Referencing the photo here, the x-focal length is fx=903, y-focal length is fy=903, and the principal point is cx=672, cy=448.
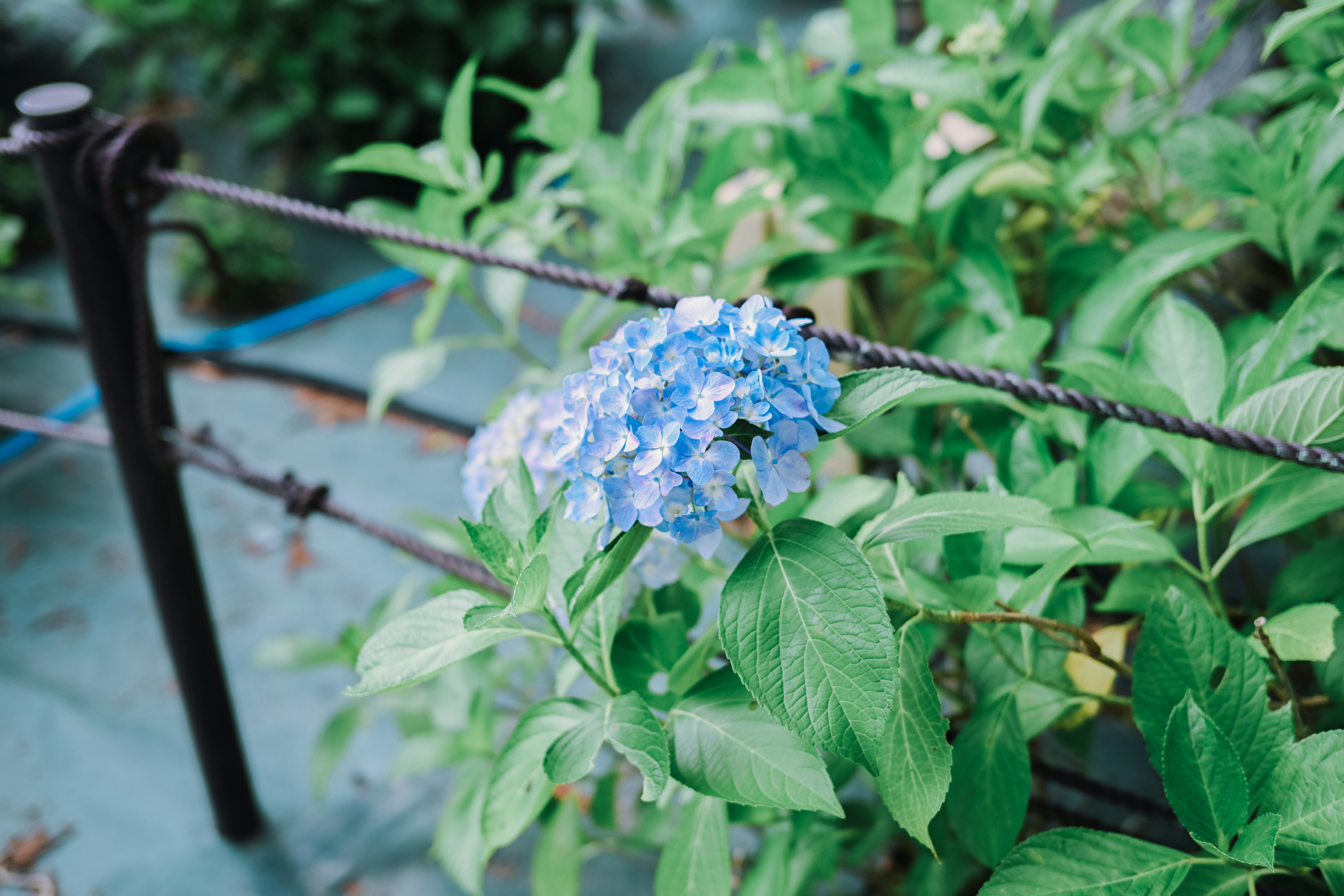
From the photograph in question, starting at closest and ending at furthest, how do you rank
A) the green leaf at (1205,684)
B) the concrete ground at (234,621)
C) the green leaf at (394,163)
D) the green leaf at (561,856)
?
the green leaf at (1205,684)
the green leaf at (394,163)
the green leaf at (561,856)
the concrete ground at (234,621)

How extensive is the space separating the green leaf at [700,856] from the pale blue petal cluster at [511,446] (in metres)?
0.28

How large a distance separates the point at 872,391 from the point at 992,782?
32cm

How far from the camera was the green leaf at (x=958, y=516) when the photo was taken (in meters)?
0.51

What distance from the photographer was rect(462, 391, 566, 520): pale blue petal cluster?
760 millimetres

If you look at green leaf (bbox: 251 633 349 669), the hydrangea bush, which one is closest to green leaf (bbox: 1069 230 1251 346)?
the hydrangea bush

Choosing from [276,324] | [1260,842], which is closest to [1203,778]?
[1260,842]

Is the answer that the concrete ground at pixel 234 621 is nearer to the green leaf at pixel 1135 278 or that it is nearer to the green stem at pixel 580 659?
the green stem at pixel 580 659

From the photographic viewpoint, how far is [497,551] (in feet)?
1.84

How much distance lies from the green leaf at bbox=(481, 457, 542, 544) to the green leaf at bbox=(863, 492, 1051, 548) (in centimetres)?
22

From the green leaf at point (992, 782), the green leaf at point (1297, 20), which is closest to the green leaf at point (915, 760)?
the green leaf at point (992, 782)

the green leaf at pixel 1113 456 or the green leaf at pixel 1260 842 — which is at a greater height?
the green leaf at pixel 1113 456

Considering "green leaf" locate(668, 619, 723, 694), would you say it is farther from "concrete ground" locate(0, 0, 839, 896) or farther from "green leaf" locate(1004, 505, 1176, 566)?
"concrete ground" locate(0, 0, 839, 896)

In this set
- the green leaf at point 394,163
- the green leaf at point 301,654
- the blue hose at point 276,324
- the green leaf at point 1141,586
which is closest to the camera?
the green leaf at point 1141,586

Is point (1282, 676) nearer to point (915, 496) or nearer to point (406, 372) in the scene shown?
point (915, 496)
